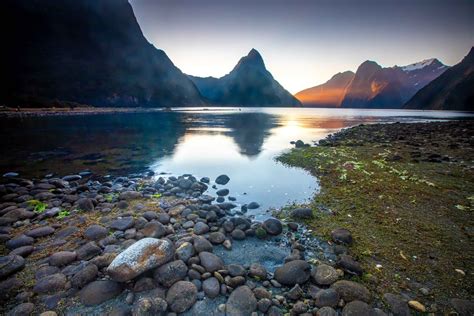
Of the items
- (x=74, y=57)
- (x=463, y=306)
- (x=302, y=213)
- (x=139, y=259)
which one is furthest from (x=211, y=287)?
(x=74, y=57)

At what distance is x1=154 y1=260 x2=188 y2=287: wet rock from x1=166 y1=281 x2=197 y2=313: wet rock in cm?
17

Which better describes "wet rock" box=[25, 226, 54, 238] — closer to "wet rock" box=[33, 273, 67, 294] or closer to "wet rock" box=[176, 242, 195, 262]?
"wet rock" box=[33, 273, 67, 294]

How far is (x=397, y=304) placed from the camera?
4.60 m

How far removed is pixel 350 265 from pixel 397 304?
1137 mm

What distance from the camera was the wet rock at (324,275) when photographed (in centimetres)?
524

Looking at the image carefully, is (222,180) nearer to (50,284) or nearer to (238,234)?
(238,234)

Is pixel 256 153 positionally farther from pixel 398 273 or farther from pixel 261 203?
pixel 398 273

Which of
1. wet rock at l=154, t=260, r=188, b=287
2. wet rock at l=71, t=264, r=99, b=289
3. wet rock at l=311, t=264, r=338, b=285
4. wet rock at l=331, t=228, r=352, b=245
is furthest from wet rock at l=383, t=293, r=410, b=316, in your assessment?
wet rock at l=71, t=264, r=99, b=289

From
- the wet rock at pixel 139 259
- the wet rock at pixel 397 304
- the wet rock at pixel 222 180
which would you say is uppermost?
the wet rock at pixel 139 259

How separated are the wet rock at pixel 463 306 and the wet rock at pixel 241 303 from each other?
401 cm

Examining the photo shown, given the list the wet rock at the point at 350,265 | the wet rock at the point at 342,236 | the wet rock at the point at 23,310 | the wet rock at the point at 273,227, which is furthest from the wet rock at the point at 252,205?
the wet rock at the point at 23,310

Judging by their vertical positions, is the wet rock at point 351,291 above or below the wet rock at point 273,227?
above

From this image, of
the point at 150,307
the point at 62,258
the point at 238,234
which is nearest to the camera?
the point at 150,307

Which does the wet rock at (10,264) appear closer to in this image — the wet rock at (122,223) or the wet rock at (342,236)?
the wet rock at (122,223)
